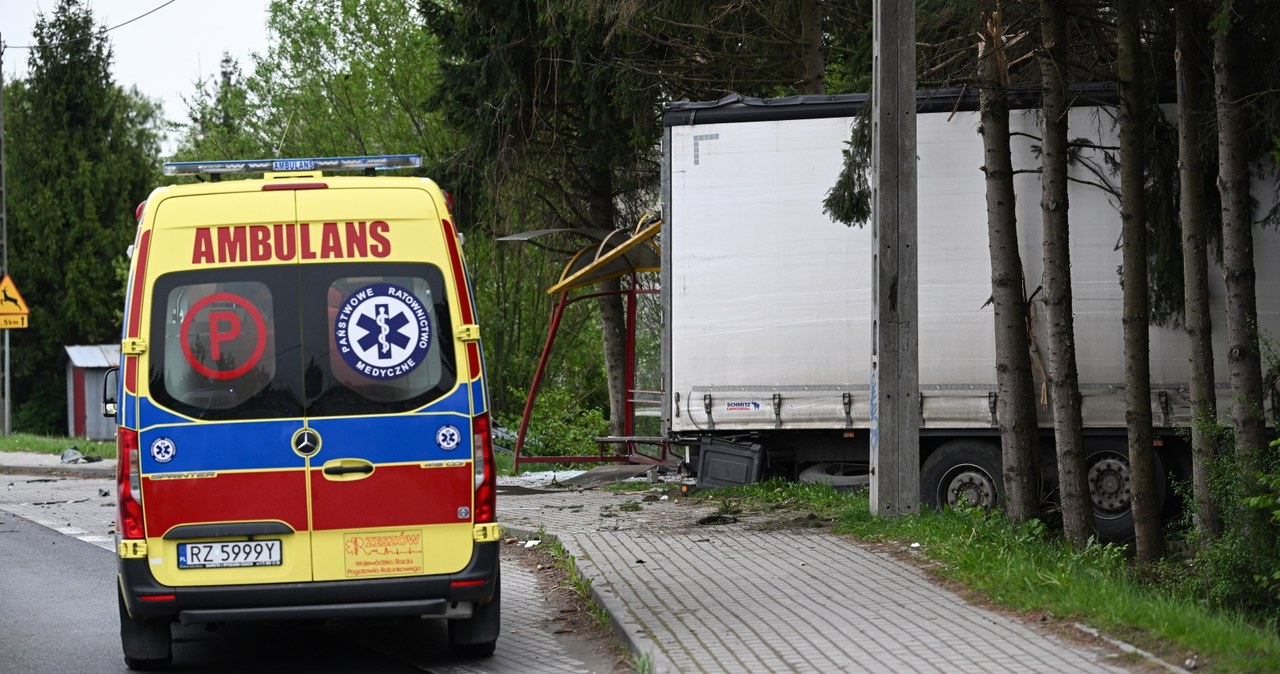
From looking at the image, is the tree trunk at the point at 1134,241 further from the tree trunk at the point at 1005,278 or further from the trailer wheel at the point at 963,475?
the trailer wheel at the point at 963,475

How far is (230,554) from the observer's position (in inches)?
278

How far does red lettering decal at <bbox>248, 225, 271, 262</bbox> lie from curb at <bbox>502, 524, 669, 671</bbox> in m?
2.62

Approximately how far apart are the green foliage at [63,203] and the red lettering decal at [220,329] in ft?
131

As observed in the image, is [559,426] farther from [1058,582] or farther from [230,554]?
[230,554]

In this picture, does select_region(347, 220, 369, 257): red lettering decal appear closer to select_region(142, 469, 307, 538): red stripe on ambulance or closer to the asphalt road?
select_region(142, 469, 307, 538): red stripe on ambulance

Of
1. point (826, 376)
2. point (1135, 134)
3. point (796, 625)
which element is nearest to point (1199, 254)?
point (1135, 134)

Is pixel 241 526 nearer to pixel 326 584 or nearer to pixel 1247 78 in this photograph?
pixel 326 584

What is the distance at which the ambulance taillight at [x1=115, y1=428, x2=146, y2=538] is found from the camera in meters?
7.01

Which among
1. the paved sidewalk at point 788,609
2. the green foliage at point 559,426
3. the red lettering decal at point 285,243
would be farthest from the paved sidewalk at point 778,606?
the green foliage at point 559,426

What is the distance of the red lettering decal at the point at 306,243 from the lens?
7.26 m

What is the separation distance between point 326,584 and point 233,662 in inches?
→ 47.2

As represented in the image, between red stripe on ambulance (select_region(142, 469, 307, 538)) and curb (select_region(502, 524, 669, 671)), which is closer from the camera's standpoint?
red stripe on ambulance (select_region(142, 469, 307, 538))

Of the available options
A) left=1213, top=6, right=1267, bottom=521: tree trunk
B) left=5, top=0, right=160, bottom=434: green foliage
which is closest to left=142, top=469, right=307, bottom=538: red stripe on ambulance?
left=1213, top=6, right=1267, bottom=521: tree trunk

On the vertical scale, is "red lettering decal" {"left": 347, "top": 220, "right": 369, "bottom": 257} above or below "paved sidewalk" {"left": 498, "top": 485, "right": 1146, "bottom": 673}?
above
